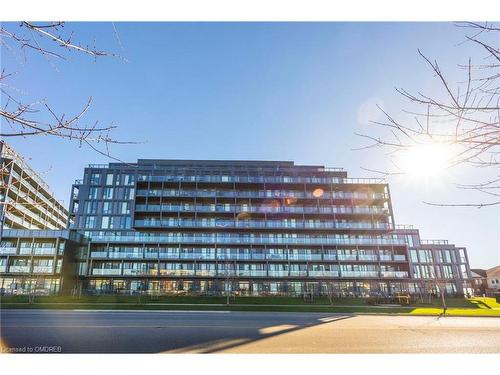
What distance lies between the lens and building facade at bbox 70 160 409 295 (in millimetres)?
43812

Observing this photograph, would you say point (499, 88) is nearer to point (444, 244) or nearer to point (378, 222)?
point (378, 222)

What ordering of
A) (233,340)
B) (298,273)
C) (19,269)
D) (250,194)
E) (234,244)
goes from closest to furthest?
(233,340) → (19,269) → (298,273) → (234,244) → (250,194)

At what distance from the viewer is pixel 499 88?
3584 mm

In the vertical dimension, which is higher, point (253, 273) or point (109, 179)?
point (109, 179)

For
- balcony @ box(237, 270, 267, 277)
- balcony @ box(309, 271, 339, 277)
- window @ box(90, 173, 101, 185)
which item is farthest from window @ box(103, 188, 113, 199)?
balcony @ box(309, 271, 339, 277)

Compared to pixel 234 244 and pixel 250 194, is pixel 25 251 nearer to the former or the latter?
pixel 234 244

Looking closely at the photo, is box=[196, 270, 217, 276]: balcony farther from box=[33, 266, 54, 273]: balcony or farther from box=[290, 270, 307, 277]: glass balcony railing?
box=[33, 266, 54, 273]: balcony

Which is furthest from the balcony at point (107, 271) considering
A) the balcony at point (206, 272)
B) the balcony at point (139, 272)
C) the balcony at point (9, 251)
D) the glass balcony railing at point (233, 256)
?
the glass balcony railing at point (233, 256)

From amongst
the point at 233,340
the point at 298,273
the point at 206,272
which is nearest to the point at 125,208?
the point at 206,272

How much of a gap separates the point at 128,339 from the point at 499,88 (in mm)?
10042

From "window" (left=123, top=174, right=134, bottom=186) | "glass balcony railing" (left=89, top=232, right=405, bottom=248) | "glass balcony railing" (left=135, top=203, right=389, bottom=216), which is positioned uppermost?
"window" (left=123, top=174, right=134, bottom=186)

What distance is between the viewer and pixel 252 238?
45.7 meters

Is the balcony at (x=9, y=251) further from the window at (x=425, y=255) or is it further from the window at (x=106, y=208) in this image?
the window at (x=425, y=255)

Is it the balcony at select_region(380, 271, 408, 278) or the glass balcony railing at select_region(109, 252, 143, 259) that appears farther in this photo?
the glass balcony railing at select_region(109, 252, 143, 259)
